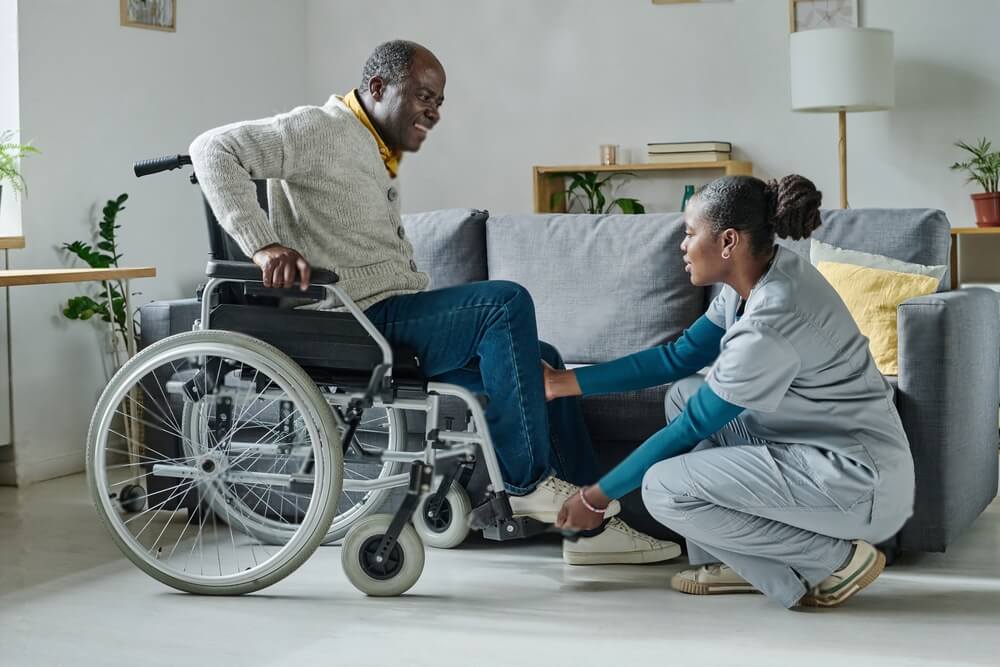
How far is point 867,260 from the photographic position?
2.97 meters

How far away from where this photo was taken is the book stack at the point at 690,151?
16.2 feet

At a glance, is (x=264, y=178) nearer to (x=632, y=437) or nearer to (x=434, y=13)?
(x=632, y=437)

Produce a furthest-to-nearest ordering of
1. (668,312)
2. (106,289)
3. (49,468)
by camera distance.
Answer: (106,289), (49,468), (668,312)

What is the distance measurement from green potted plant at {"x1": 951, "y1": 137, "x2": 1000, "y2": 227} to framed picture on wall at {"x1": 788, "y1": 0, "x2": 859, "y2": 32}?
0.69 metres

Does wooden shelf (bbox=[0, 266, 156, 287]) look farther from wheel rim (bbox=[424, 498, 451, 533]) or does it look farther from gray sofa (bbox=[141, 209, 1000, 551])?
wheel rim (bbox=[424, 498, 451, 533])

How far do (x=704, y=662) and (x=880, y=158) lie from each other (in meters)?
3.40

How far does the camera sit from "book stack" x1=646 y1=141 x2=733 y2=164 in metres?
4.93

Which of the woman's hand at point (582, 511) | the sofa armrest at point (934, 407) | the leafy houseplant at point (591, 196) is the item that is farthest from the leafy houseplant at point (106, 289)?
the sofa armrest at point (934, 407)

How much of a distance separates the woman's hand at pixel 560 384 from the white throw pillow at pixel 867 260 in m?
0.87

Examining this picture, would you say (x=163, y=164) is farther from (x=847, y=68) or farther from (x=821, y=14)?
(x=821, y=14)

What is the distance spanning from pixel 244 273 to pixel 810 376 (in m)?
1.06

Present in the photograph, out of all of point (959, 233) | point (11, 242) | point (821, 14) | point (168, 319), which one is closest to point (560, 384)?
point (168, 319)

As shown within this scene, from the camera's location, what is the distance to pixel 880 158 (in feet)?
16.2

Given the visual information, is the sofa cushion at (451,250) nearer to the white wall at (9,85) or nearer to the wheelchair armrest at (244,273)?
the wheelchair armrest at (244,273)
